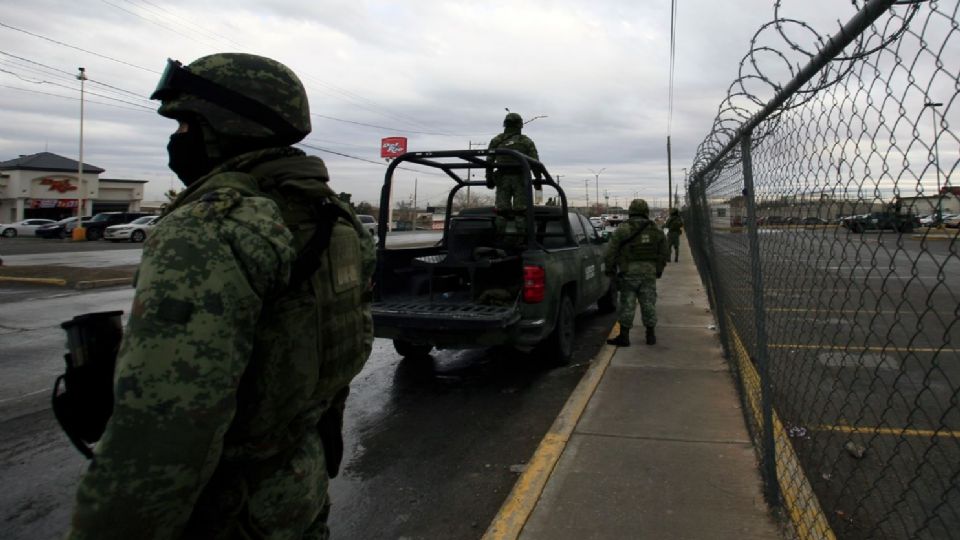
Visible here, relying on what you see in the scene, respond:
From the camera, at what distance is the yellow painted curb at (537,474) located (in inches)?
112

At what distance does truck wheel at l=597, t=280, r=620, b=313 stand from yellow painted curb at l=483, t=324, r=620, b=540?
4.25 metres

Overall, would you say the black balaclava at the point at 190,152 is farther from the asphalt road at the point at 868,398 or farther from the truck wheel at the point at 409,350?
the truck wheel at the point at 409,350

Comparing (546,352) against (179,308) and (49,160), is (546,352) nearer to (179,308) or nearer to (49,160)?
(179,308)

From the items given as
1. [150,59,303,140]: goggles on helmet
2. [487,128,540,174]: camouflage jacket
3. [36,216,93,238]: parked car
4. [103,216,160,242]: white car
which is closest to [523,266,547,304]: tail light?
[487,128,540,174]: camouflage jacket

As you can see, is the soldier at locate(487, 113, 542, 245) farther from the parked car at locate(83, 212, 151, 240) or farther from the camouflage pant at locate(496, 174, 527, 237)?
the parked car at locate(83, 212, 151, 240)

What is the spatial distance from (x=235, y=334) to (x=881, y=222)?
1669 millimetres

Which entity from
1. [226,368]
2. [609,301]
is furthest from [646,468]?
[609,301]

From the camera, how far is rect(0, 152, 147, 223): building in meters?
45.2

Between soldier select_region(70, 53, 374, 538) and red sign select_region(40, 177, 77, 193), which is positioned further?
red sign select_region(40, 177, 77, 193)

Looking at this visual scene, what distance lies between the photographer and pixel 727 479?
3.26m

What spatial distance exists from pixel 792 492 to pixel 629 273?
4043 millimetres

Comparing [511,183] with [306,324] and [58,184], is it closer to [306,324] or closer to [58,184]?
[306,324]

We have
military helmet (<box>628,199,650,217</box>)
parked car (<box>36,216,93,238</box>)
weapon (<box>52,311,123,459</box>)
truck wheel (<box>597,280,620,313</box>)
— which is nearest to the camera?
weapon (<box>52,311,123,459</box>)

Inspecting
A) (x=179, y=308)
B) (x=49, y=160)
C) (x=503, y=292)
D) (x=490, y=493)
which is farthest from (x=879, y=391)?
(x=49, y=160)
